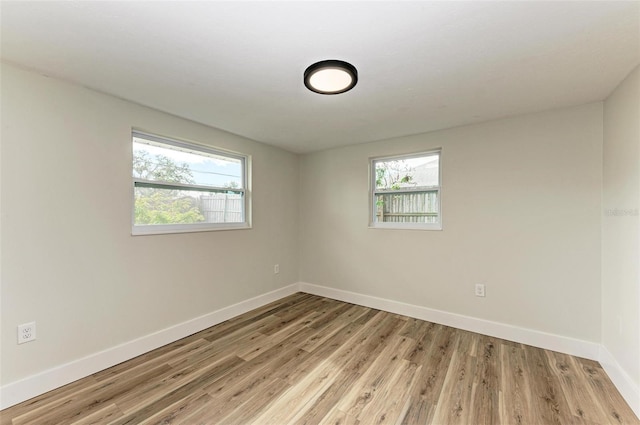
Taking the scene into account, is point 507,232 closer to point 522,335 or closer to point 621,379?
point 522,335

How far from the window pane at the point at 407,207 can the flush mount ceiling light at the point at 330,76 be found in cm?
198

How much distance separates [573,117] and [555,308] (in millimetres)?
1785

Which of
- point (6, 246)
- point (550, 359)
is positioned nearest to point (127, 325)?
point (6, 246)

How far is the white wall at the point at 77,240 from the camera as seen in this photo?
1824mm

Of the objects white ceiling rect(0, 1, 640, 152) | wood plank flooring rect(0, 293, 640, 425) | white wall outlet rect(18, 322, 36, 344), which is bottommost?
wood plank flooring rect(0, 293, 640, 425)

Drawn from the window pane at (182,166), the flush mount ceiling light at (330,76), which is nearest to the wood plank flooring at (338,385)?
the window pane at (182,166)

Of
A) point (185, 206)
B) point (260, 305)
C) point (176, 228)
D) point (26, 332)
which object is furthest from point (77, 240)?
point (260, 305)

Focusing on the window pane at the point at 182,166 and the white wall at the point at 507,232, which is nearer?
the white wall at the point at 507,232

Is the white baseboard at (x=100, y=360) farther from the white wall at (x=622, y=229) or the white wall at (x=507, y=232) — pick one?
the white wall at (x=622, y=229)

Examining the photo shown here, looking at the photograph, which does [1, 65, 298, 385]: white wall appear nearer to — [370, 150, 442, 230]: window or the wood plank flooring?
the wood plank flooring

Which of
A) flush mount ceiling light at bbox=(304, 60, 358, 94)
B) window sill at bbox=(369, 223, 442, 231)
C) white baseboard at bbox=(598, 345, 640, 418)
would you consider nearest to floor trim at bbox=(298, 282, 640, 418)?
white baseboard at bbox=(598, 345, 640, 418)

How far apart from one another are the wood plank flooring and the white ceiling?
2.27m

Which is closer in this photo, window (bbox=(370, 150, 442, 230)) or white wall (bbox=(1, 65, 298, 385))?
white wall (bbox=(1, 65, 298, 385))

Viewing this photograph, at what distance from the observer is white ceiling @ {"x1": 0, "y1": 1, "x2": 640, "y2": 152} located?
1.32m
